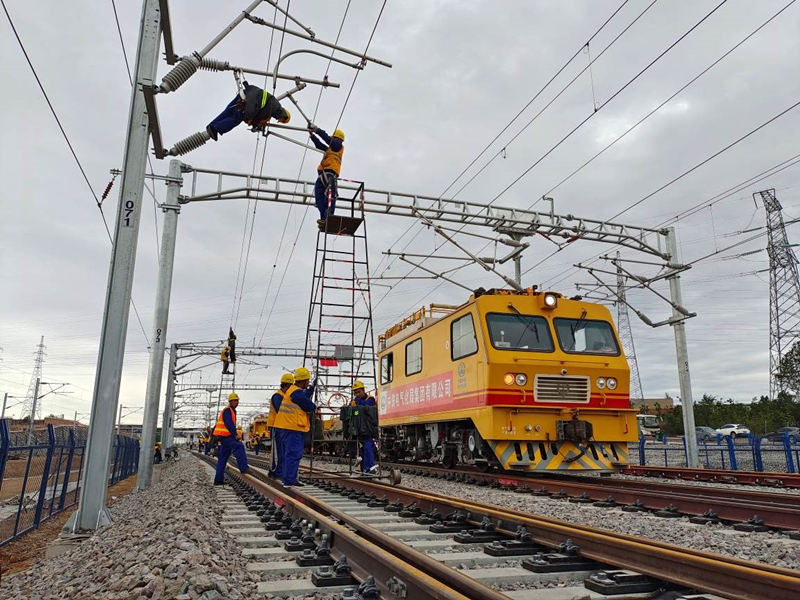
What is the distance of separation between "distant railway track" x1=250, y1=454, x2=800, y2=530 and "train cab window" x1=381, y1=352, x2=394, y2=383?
5395mm

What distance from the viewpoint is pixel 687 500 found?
6.07 m

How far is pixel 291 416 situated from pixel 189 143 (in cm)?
443

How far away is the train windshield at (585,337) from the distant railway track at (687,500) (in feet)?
7.54

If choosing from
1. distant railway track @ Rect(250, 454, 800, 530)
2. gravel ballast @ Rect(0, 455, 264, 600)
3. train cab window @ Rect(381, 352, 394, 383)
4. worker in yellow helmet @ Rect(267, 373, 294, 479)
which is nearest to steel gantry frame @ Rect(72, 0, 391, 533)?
gravel ballast @ Rect(0, 455, 264, 600)

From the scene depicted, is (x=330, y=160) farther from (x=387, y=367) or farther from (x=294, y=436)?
(x=387, y=367)

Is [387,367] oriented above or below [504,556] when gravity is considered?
above

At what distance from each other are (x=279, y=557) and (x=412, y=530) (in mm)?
1396

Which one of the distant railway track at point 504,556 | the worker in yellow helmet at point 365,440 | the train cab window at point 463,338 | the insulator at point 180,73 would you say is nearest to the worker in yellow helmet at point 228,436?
the worker in yellow helmet at point 365,440

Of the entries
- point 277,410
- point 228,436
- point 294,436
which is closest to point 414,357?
point 228,436

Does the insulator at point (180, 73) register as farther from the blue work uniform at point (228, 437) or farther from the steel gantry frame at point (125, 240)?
the blue work uniform at point (228, 437)

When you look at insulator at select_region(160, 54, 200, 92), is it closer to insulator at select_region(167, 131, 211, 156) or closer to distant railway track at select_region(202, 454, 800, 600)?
insulator at select_region(167, 131, 211, 156)

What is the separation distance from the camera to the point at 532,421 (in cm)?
959

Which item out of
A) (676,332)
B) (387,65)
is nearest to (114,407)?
(387,65)

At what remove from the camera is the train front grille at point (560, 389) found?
9805mm
